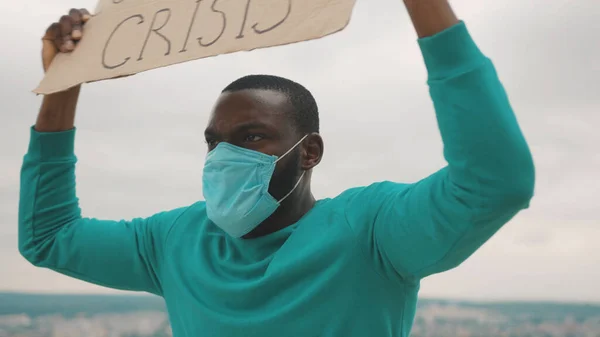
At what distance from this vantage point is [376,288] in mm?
1726

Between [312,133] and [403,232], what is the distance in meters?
0.58

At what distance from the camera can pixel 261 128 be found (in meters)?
1.92

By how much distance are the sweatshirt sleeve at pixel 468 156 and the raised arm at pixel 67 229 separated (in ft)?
3.30

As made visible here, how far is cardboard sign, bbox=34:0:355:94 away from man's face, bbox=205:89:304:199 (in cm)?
26

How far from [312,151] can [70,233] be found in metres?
0.83

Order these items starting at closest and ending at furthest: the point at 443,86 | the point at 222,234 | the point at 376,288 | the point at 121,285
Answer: the point at 443,86, the point at 376,288, the point at 222,234, the point at 121,285

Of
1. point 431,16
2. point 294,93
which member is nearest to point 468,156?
point 431,16

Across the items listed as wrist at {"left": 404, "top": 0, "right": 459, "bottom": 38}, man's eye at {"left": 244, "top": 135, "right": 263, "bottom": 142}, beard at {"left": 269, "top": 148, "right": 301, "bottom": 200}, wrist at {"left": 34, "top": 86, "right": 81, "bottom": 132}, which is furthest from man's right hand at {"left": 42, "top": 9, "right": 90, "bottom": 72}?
wrist at {"left": 404, "top": 0, "right": 459, "bottom": 38}

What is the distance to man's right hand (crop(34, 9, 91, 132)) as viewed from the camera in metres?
2.12

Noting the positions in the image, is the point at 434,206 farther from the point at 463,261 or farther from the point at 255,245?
the point at 255,245

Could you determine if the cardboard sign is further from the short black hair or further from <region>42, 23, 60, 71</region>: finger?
the short black hair

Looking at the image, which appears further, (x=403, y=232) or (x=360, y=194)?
(x=360, y=194)

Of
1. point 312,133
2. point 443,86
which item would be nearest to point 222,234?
point 312,133

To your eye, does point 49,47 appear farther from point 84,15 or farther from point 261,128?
point 261,128
